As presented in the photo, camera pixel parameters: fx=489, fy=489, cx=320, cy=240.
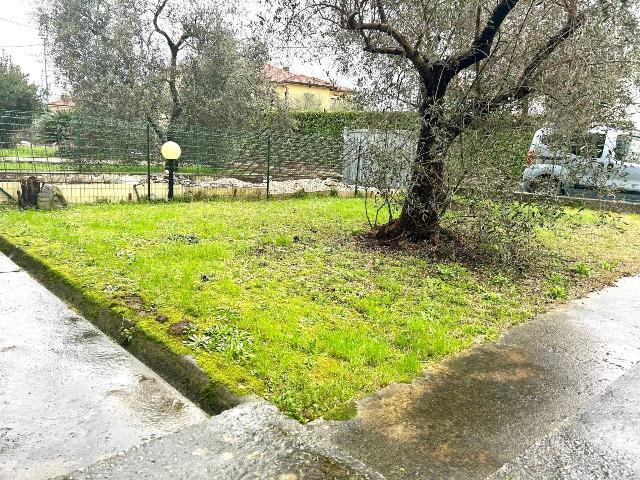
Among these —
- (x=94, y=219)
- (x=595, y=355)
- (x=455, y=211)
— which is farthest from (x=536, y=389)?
(x=94, y=219)

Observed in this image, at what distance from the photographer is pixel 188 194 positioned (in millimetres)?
10078

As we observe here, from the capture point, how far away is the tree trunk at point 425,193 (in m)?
5.75

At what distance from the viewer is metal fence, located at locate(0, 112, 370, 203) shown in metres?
8.81

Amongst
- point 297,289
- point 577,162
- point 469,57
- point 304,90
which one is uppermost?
point 304,90

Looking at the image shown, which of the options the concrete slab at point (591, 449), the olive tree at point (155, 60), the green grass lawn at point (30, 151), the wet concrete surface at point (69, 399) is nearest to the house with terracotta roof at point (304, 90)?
the olive tree at point (155, 60)

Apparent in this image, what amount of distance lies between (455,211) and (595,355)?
2.89 m

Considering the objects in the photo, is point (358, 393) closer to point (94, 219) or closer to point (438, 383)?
point (438, 383)

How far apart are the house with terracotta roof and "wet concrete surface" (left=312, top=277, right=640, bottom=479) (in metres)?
4.48

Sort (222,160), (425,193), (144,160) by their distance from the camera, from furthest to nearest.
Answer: (222,160) < (144,160) < (425,193)

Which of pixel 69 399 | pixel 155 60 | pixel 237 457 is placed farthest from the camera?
pixel 155 60

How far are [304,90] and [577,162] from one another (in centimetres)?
1879

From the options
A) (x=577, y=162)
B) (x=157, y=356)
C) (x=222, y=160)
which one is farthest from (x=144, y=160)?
(x=577, y=162)

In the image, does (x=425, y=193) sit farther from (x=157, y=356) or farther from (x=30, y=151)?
(x=30, y=151)

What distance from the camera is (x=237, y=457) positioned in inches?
84.0
